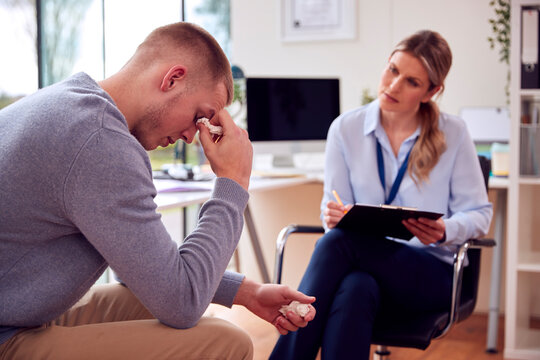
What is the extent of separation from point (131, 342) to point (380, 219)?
0.93 meters

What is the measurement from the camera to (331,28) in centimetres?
402

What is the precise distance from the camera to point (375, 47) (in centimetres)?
395

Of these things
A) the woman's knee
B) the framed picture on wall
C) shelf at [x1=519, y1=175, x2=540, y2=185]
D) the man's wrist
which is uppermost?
the framed picture on wall

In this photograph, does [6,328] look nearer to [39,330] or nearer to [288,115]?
[39,330]

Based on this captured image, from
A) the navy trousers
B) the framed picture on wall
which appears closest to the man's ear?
the navy trousers

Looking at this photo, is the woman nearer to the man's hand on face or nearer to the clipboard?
the clipboard

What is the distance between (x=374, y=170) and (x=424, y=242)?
0.34 m

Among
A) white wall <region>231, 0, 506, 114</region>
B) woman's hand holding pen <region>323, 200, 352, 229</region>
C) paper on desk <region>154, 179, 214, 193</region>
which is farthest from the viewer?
white wall <region>231, 0, 506, 114</region>

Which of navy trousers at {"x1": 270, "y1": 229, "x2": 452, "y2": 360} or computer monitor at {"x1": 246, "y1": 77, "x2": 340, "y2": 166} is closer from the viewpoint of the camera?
navy trousers at {"x1": 270, "y1": 229, "x2": 452, "y2": 360}

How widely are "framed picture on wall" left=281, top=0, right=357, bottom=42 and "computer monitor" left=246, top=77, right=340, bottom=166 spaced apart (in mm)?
561

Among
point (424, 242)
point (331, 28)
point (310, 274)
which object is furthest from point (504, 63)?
point (310, 274)

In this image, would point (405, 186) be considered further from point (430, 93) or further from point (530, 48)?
point (530, 48)

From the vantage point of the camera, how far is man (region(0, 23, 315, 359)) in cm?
100

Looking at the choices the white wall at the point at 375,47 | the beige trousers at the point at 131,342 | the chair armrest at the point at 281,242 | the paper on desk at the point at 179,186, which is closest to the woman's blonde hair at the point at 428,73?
the chair armrest at the point at 281,242
